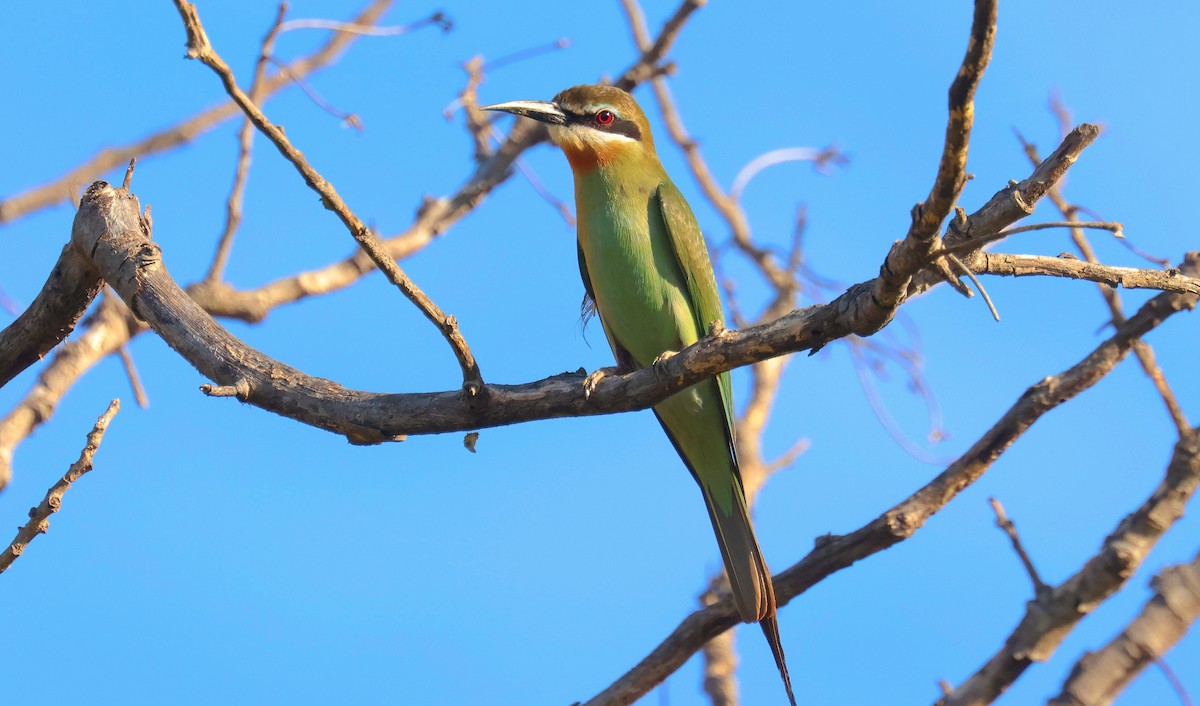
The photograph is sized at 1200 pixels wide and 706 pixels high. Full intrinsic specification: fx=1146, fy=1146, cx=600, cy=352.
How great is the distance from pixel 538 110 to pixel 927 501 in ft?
9.18

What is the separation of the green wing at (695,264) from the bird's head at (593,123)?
0.37 metres

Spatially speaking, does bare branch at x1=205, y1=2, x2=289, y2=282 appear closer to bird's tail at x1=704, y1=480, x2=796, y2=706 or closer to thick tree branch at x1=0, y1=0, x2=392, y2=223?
thick tree branch at x1=0, y1=0, x2=392, y2=223

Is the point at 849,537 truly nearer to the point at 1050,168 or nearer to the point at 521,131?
the point at 1050,168

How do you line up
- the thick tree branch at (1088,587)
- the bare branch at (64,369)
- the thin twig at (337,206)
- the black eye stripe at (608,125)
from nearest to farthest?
the thin twig at (337,206)
the thick tree branch at (1088,587)
the bare branch at (64,369)
the black eye stripe at (608,125)

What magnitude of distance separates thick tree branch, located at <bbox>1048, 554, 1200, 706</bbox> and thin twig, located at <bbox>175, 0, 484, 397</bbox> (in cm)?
195

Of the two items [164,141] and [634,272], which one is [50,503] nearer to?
[634,272]

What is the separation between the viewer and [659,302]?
5031 millimetres

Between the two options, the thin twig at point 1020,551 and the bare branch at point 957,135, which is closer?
the bare branch at point 957,135

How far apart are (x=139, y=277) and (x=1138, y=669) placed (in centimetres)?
331

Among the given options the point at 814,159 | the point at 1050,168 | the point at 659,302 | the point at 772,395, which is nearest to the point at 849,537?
the point at 659,302

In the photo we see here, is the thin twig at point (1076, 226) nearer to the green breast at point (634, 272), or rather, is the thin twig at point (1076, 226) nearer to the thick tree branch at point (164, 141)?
the green breast at point (634, 272)

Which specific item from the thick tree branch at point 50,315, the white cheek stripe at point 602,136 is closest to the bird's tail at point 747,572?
the white cheek stripe at point 602,136

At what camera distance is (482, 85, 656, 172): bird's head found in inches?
218

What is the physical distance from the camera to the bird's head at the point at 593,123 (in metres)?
5.53
